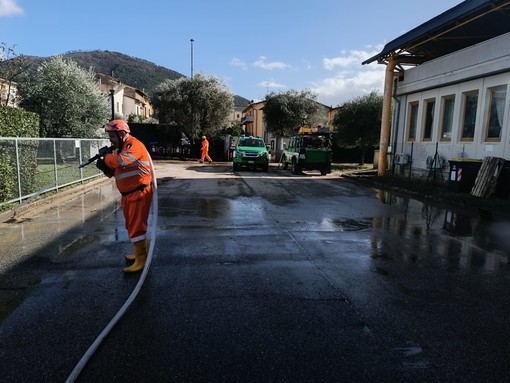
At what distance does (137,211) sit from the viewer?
5.19m

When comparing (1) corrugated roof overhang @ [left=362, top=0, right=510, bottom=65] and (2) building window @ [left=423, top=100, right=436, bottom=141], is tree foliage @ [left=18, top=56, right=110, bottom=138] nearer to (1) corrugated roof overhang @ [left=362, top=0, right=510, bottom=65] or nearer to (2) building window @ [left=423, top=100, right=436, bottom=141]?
(1) corrugated roof overhang @ [left=362, top=0, right=510, bottom=65]

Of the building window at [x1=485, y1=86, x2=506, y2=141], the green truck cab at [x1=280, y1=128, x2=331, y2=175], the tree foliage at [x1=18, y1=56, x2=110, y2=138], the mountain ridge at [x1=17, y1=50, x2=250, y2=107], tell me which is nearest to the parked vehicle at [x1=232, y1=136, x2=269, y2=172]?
the green truck cab at [x1=280, y1=128, x2=331, y2=175]

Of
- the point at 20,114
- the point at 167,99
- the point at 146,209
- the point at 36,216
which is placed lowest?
the point at 36,216

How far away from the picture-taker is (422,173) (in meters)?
16.8

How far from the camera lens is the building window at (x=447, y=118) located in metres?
15.4

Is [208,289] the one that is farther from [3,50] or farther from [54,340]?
[3,50]

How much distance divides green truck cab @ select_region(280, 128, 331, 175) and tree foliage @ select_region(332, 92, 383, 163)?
6.83 m

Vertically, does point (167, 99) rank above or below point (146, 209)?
above

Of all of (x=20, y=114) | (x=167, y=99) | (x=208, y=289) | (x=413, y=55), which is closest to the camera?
(x=208, y=289)

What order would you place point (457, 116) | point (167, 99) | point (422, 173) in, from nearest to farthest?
1. point (457, 116)
2. point (422, 173)
3. point (167, 99)

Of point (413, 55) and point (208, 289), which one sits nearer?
point (208, 289)

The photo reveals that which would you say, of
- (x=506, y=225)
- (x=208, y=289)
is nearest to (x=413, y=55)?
(x=506, y=225)

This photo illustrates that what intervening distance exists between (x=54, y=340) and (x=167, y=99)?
2933cm

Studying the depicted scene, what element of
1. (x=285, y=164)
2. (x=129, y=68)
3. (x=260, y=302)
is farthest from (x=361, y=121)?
(x=129, y=68)
